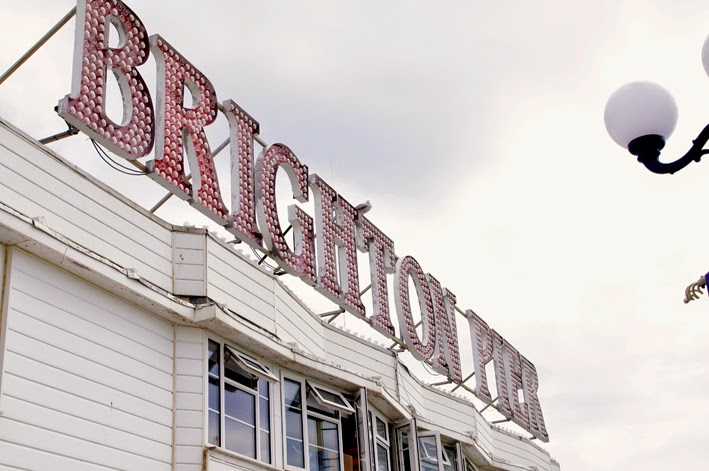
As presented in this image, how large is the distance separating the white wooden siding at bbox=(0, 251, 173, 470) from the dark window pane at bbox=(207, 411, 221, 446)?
57cm

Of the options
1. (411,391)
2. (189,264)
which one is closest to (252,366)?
(189,264)

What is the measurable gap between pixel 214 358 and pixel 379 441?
511cm

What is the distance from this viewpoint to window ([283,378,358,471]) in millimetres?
14289

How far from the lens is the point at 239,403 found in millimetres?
13234

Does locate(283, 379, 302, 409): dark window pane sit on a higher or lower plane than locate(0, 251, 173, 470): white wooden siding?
higher

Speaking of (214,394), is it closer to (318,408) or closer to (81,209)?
(318,408)

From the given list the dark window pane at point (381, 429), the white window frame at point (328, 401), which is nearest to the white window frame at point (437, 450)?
the dark window pane at point (381, 429)

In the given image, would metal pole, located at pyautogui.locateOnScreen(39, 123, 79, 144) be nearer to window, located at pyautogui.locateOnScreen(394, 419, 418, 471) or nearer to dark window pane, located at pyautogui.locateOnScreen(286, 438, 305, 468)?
dark window pane, located at pyautogui.locateOnScreen(286, 438, 305, 468)

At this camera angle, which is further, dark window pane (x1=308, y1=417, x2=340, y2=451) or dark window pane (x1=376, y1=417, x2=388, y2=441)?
dark window pane (x1=376, y1=417, x2=388, y2=441)

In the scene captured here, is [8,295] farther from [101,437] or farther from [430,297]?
[430,297]

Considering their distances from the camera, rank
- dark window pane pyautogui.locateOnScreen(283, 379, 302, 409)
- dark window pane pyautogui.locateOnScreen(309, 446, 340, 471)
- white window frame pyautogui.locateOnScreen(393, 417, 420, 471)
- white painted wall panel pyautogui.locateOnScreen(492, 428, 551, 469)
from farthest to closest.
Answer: white painted wall panel pyautogui.locateOnScreen(492, 428, 551, 469), white window frame pyautogui.locateOnScreen(393, 417, 420, 471), dark window pane pyautogui.locateOnScreen(309, 446, 340, 471), dark window pane pyautogui.locateOnScreen(283, 379, 302, 409)

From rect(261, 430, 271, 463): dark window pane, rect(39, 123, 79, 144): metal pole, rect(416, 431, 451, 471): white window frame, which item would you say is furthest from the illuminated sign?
rect(261, 430, 271, 463): dark window pane

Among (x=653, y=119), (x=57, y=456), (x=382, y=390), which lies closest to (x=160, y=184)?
(x=57, y=456)

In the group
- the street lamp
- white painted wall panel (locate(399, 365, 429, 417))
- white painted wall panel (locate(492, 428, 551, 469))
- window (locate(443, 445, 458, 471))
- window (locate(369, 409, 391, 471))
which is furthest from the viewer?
white painted wall panel (locate(492, 428, 551, 469))
